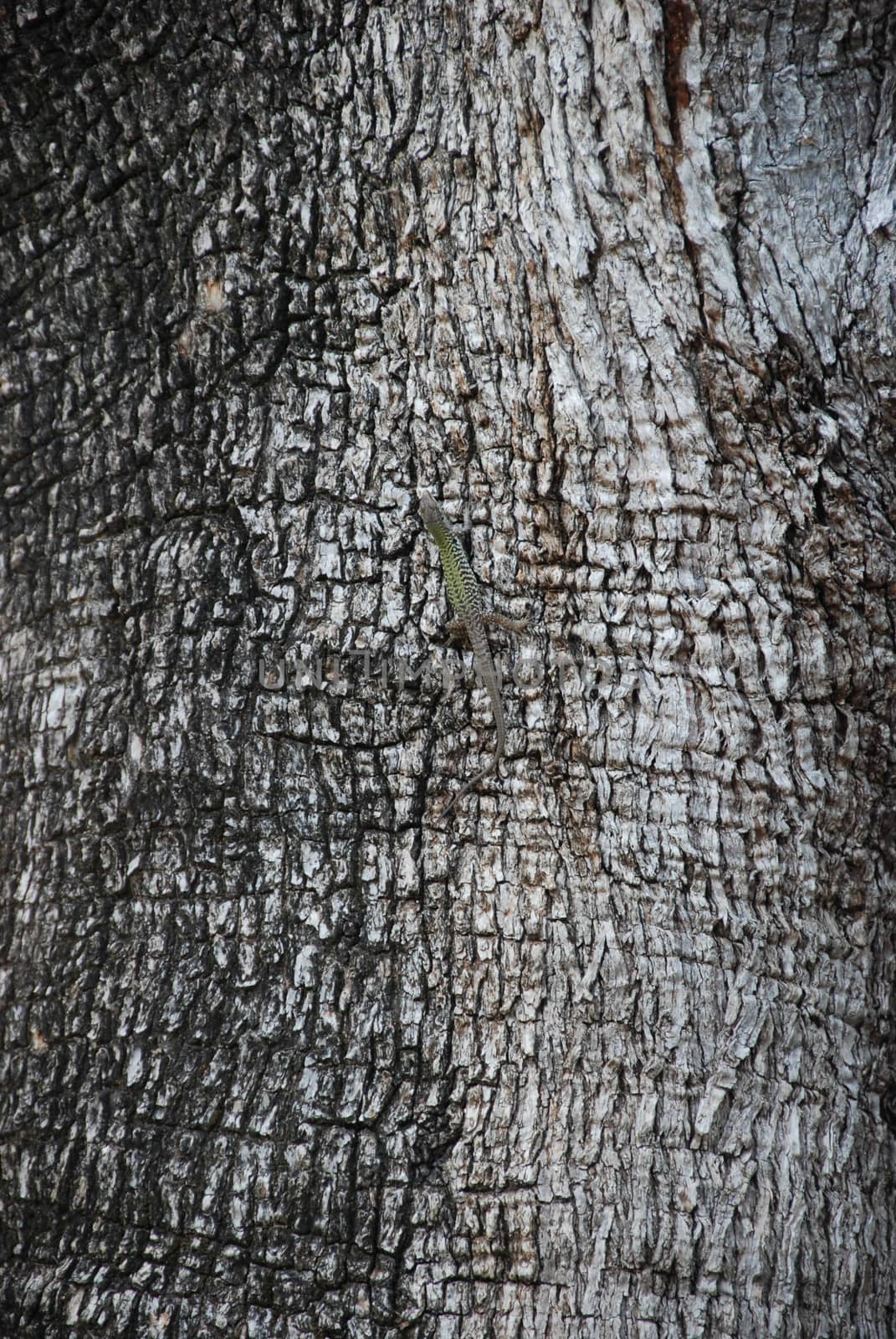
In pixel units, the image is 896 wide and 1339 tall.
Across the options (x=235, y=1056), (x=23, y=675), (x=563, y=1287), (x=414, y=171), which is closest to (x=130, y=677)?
(x=23, y=675)

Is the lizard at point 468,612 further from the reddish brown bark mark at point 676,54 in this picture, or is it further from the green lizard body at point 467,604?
the reddish brown bark mark at point 676,54

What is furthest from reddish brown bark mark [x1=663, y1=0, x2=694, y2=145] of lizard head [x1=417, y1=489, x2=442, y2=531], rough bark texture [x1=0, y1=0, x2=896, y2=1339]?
lizard head [x1=417, y1=489, x2=442, y2=531]

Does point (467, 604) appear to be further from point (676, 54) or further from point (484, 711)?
point (676, 54)

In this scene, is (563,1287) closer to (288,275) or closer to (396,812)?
(396,812)

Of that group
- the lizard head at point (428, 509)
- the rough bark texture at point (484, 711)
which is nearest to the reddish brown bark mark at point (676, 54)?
the rough bark texture at point (484, 711)

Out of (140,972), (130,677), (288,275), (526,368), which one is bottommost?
(140,972)

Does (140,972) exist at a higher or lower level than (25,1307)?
higher

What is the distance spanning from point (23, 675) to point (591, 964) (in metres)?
1.30

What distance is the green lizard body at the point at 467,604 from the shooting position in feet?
5.98

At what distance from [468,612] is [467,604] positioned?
2 cm

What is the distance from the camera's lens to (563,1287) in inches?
68.5

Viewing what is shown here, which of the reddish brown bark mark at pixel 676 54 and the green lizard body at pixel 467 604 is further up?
the reddish brown bark mark at pixel 676 54

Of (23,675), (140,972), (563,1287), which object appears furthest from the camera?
(23,675)

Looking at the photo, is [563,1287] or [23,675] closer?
[563,1287]
